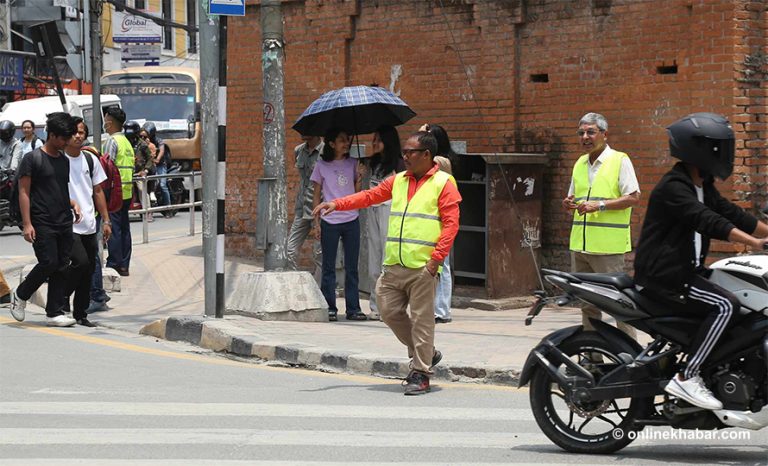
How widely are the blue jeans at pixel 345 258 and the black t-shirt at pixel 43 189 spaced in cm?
239

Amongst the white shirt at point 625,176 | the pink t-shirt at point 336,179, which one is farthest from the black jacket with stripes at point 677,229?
the pink t-shirt at point 336,179

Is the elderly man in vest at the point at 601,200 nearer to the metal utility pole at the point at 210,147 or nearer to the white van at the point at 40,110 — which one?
the metal utility pole at the point at 210,147

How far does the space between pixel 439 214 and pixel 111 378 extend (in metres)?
2.67

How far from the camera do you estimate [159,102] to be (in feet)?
105

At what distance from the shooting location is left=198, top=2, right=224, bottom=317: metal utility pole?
11508mm

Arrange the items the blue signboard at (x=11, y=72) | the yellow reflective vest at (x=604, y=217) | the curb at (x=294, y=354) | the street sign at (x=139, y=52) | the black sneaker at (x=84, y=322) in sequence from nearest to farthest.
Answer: the curb at (x=294, y=354), the yellow reflective vest at (x=604, y=217), the black sneaker at (x=84, y=322), the blue signboard at (x=11, y=72), the street sign at (x=139, y=52)

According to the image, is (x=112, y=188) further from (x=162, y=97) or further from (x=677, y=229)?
(x=162, y=97)

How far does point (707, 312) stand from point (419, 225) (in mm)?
2532

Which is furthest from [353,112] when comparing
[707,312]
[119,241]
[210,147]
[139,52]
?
[139,52]

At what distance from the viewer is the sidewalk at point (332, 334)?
381 inches

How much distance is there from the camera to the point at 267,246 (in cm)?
1224

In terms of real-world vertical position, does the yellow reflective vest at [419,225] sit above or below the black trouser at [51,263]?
above

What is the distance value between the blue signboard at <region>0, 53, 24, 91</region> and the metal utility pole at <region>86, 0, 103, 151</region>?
70.5 feet

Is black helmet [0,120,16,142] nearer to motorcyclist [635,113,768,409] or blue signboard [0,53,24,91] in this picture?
blue signboard [0,53,24,91]
